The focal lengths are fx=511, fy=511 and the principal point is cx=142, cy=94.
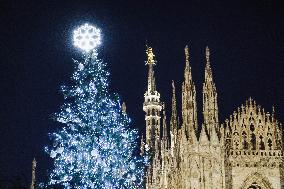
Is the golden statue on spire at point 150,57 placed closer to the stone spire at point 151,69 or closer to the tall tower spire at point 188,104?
the stone spire at point 151,69

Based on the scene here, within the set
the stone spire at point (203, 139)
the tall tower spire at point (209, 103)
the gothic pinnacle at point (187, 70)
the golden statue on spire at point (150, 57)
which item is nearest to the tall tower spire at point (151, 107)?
the golden statue on spire at point (150, 57)

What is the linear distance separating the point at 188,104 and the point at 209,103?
127 centimetres

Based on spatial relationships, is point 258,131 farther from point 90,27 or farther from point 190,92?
point 90,27

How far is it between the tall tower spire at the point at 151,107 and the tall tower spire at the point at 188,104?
15.1 m

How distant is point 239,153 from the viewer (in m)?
28.7

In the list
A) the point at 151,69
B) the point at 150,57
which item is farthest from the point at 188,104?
the point at 150,57

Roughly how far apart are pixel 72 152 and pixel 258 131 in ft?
40.8

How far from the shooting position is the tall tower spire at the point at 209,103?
28453 mm

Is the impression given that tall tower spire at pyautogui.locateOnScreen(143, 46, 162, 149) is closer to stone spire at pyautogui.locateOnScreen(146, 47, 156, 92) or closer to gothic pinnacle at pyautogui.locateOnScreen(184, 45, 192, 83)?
stone spire at pyautogui.locateOnScreen(146, 47, 156, 92)

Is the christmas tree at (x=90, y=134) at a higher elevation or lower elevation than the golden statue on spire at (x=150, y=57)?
lower

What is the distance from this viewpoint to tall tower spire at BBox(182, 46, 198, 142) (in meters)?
28.5

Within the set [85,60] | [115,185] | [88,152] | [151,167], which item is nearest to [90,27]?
[85,60]

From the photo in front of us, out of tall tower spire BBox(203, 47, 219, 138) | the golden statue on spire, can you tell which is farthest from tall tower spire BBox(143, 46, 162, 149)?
tall tower spire BBox(203, 47, 219, 138)

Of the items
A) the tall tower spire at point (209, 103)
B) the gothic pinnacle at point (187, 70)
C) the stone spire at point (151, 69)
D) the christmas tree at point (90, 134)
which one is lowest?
the christmas tree at point (90, 134)
